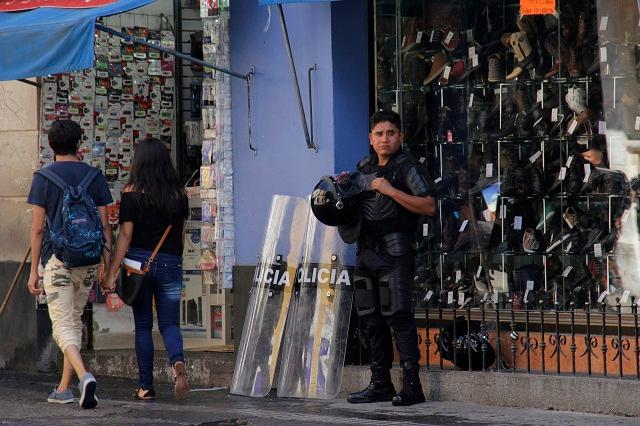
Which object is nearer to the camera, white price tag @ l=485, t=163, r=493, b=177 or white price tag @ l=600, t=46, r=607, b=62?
white price tag @ l=600, t=46, r=607, b=62

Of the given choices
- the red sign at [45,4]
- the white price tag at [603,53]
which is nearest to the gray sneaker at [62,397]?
the red sign at [45,4]

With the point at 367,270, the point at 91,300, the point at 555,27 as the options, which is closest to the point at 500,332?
the point at 367,270

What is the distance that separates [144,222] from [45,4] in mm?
2133

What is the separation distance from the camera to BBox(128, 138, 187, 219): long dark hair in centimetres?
927

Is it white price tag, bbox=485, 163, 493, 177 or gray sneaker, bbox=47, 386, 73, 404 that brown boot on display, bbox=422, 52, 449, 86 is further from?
gray sneaker, bbox=47, 386, 73, 404

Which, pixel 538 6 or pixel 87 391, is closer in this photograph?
pixel 538 6

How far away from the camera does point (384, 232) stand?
8758mm

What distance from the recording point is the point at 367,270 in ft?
29.1

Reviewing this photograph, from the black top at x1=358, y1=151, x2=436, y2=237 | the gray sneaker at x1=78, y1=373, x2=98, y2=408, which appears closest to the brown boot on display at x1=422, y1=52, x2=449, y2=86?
the black top at x1=358, y1=151, x2=436, y2=237

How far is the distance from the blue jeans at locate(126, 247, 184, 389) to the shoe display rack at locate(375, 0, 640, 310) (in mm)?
1891

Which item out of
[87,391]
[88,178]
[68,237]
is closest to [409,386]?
[87,391]

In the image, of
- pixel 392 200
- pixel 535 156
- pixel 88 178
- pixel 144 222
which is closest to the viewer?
pixel 392 200

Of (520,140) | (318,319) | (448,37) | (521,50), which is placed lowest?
(318,319)

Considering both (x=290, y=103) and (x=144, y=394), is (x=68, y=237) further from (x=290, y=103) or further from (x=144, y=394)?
(x=290, y=103)
